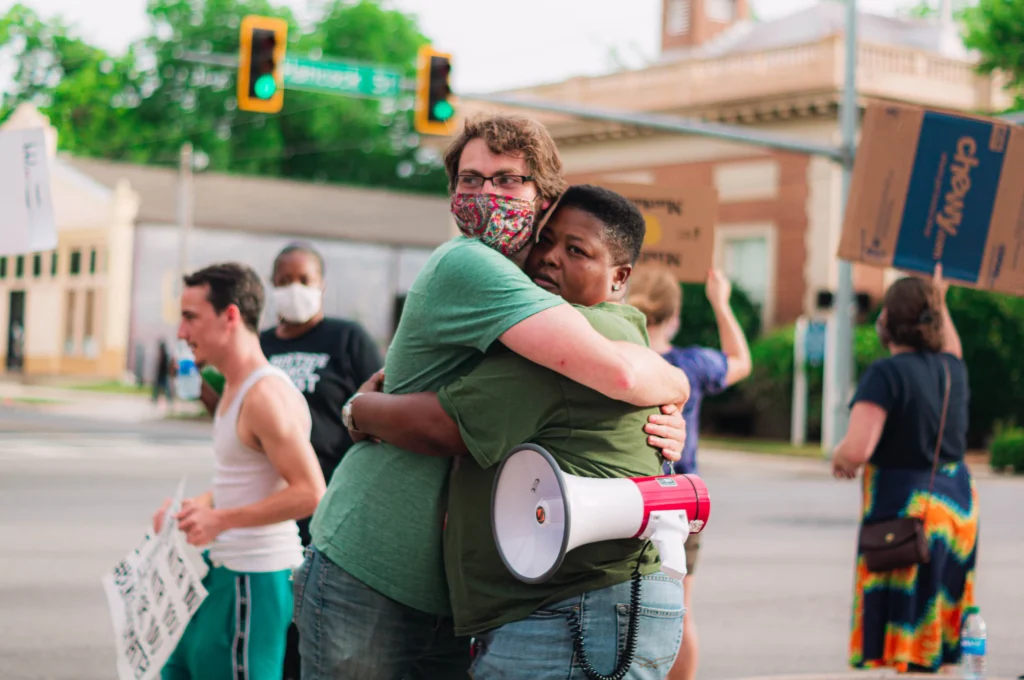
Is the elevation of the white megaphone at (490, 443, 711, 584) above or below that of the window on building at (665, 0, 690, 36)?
below

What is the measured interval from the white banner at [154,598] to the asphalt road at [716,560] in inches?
98.5

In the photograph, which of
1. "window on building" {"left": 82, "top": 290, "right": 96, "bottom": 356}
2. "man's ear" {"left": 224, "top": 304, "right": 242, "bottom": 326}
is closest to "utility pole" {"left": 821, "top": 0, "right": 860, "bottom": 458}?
"man's ear" {"left": 224, "top": 304, "right": 242, "bottom": 326}

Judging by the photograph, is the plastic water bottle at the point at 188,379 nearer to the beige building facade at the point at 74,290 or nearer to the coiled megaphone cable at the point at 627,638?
the coiled megaphone cable at the point at 627,638

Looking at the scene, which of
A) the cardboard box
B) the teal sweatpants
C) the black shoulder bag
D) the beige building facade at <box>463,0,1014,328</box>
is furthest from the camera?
the beige building facade at <box>463,0,1014,328</box>

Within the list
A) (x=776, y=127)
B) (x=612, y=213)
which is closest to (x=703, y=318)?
(x=776, y=127)

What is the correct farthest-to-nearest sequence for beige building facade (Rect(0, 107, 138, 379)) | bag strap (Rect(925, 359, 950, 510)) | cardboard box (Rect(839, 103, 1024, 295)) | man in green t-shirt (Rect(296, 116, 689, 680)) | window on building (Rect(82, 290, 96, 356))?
1. window on building (Rect(82, 290, 96, 356))
2. beige building facade (Rect(0, 107, 138, 379))
3. cardboard box (Rect(839, 103, 1024, 295))
4. bag strap (Rect(925, 359, 950, 510))
5. man in green t-shirt (Rect(296, 116, 689, 680))

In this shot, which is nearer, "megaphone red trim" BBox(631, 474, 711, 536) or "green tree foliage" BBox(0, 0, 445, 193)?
"megaphone red trim" BBox(631, 474, 711, 536)

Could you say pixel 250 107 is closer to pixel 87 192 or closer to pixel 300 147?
pixel 87 192

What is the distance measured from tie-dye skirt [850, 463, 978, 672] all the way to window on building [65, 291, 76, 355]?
4525 cm

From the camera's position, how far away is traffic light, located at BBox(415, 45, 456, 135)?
17.3m

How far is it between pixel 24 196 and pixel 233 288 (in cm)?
117

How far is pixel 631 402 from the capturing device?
9.02ft

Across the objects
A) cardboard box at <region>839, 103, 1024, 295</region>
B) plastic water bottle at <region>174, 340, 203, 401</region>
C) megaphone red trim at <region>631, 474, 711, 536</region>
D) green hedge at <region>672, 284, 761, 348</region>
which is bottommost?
green hedge at <region>672, 284, 761, 348</region>

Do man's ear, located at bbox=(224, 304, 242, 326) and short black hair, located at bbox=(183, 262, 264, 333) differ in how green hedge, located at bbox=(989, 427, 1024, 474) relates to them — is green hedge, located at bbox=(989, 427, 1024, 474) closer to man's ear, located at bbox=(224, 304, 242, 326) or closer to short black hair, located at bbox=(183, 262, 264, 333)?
short black hair, located at bbox=(183, 262, 264, 333)
